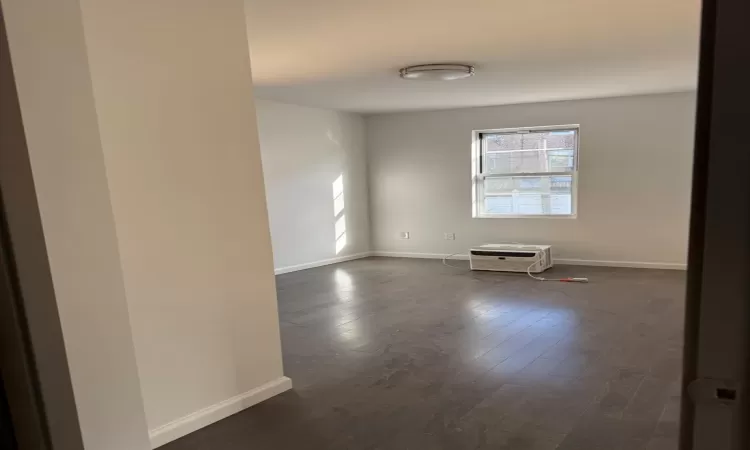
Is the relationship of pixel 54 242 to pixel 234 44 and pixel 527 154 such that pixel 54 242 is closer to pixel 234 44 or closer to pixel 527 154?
pixel 234 44

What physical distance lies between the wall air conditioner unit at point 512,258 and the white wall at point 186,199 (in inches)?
160

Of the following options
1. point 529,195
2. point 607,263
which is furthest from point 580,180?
point 607,263

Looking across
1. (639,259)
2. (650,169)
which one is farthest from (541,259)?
(650,169)

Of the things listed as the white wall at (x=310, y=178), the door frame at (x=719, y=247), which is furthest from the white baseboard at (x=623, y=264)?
the door frame at (x=719, y=247)

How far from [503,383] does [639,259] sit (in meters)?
4.32

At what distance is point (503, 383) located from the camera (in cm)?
299

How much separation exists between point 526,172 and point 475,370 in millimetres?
4439

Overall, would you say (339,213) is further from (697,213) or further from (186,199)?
(697,213)

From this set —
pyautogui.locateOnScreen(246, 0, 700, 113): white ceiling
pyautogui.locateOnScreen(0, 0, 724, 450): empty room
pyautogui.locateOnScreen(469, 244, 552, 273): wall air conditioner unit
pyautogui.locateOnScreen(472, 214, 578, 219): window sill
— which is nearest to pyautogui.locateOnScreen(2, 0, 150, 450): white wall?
pyautogui.locateOnScreen(0, 0, 724, 450): empty room

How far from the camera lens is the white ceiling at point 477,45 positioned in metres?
2.71

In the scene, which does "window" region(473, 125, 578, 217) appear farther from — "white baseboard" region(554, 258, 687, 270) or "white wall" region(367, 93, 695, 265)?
"white baseboard" region(554, 258, 687, 270)

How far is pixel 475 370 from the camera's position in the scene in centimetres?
321

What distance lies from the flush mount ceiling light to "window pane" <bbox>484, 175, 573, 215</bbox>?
3.08 m

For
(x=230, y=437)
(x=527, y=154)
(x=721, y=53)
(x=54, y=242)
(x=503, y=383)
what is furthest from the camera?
(x=527, y=154)
